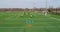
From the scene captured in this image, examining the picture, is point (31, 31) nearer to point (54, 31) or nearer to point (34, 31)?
point (34, 31)

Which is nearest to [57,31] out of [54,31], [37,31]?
[54,31]

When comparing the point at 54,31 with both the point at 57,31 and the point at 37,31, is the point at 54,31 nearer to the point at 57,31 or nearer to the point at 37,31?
the point at 57,31

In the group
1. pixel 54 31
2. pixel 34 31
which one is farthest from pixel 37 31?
pixel 54 31

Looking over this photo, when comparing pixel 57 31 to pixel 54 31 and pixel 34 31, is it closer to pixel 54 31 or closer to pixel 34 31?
pixel 54 31

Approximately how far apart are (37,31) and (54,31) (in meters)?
1.29

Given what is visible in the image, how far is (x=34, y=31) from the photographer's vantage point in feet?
44.5

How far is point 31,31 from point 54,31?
1.74 m

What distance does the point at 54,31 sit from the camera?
44.5 feet

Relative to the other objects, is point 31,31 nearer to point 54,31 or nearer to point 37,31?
point 37,31

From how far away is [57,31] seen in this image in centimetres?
1345

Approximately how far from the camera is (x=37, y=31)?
1365 centimetres

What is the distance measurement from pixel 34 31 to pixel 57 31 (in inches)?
68.0

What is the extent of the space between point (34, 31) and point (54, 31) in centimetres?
151

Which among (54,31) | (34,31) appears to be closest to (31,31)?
(34,31)
